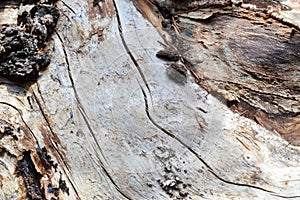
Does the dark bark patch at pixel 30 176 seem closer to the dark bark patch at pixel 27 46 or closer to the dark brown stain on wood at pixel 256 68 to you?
the dark bark patch at pixel 27 46

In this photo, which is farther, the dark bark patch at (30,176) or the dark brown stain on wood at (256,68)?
the dark brown stain on wood at (256,68)

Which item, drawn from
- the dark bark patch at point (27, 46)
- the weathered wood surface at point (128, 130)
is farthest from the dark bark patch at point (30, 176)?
the dark bark patch at point (27, 46)

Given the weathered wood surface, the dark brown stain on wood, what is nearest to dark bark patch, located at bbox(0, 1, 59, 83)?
the weathered wood surface

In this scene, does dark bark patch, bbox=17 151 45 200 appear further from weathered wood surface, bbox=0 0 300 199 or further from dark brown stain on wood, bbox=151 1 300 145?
dark brown stain on wood, bbox=151 1 300 145

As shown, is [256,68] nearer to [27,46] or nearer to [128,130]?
[128,130]

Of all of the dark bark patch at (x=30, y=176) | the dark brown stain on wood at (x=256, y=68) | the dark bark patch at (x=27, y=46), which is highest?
the dark bark patch at (x=27, y=46)

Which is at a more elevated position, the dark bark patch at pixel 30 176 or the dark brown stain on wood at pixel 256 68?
the dark brown stain on wood at pixel 256 68

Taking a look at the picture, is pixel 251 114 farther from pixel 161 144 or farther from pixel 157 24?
pixel 157 24

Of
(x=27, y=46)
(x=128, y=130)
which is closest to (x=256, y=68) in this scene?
(x=128, y=130)
